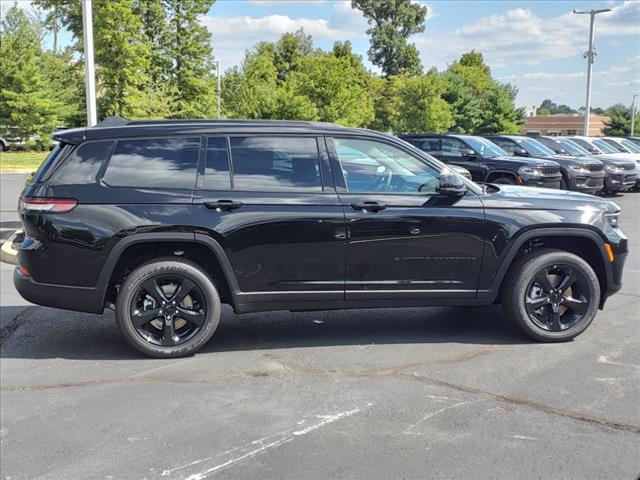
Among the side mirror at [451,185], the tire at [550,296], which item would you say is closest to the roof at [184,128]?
the side mirror at [451,185]

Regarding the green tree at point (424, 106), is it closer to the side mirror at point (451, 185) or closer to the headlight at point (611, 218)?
the headlight at point (611, 218)

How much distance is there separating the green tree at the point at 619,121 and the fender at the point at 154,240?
210ft

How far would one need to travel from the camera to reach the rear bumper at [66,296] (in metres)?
4.91

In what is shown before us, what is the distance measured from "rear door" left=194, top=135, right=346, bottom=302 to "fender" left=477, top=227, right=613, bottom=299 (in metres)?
1.28

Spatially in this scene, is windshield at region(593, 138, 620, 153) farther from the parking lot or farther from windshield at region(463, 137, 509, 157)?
the parking lot

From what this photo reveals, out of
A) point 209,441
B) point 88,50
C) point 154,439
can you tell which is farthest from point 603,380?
point 88,50

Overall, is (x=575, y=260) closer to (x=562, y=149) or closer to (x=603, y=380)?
(x=603, y=380)

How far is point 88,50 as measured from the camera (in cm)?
1059

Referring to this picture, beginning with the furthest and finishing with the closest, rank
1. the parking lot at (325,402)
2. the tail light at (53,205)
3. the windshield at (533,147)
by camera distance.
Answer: the windshield at (533,147)
the tail light at (53,205)
the parking lot at (325,402)

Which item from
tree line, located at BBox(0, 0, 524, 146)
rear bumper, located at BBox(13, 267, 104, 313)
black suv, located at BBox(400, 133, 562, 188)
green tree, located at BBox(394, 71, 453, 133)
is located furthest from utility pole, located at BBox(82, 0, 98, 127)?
green tree, located at BBox(394, 71, 453, 133)

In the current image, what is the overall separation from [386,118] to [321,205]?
5370 cm

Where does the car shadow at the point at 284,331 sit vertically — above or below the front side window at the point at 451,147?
below

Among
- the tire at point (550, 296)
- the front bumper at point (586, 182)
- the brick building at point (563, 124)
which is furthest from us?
the brick building at point (563, 124)

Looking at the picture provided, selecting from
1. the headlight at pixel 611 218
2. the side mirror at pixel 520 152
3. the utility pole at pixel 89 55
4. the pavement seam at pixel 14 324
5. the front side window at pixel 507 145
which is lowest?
the pavement seam at pixel 14 324
